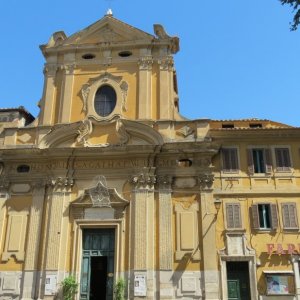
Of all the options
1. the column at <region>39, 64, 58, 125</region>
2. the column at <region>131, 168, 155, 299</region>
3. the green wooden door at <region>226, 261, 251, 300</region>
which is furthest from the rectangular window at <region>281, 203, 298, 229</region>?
the column at <region>39, 64, 58, 125</region>

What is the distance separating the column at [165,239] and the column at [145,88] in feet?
11.6

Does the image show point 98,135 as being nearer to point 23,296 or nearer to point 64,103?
point 64,103

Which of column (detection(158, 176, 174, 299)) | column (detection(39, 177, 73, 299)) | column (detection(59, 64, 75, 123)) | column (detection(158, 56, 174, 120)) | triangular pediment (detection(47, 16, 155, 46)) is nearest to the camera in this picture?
column (detection(158, 176, 174, 299))

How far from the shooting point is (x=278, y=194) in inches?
760

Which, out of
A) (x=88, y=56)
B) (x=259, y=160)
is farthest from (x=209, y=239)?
(x=88, y=56)

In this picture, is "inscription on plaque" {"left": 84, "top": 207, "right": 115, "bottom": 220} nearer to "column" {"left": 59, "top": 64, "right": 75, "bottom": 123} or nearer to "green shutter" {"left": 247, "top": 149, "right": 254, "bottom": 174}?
"column" {"left": 59, "top": 64, "right": 75, "bottom": 123}

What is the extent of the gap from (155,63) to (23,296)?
12841mm

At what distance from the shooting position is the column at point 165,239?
18.1m

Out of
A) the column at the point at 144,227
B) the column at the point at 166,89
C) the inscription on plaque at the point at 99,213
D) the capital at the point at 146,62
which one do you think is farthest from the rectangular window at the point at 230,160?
the capital at the point at 146,62

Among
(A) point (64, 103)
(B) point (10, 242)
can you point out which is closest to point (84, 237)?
(B) point (10, 242)

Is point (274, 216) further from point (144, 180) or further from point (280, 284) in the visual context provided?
point (144, 180)

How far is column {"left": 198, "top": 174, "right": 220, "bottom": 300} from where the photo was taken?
58.9ft

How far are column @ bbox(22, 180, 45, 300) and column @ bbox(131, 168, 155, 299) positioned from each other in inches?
170

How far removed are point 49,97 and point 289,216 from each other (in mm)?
13111
